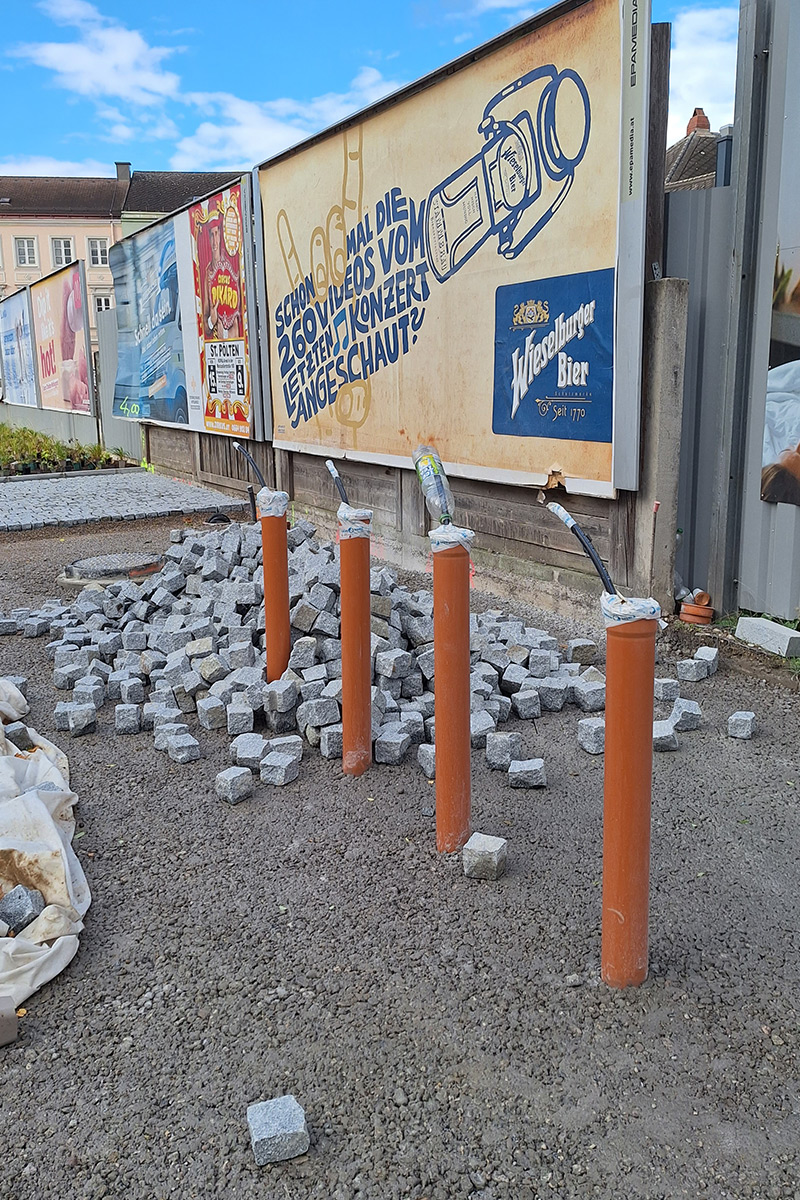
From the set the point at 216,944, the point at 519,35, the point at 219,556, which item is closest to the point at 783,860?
the point at 216,944

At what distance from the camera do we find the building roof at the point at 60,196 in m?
57.7

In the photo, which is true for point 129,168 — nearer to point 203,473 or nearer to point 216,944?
point 203,473

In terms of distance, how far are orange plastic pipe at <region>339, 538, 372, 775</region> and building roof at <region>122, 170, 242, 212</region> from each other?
172ft

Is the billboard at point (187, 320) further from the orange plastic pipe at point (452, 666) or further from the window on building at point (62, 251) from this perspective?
the window on building at point (62, 251)

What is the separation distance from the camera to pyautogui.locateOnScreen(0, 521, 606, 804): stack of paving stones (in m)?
4.65

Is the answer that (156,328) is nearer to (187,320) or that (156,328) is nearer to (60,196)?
(187,320)

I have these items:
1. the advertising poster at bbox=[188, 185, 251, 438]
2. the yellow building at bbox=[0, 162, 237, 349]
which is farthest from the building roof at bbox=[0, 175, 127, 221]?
the advertising poster at bbox=[188, 185, 251, 438]

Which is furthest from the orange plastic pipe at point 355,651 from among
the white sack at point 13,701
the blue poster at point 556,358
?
the blue poster at point 556,358

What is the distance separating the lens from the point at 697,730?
192 inches

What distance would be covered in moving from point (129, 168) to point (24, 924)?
65952mm

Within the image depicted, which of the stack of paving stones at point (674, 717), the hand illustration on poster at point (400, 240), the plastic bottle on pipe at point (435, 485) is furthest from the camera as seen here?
the hand illustration on poster at point (400, 240)

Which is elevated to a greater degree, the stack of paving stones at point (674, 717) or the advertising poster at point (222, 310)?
the advertising poster at point (222, 310)

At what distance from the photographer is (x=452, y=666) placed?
11.5 feet

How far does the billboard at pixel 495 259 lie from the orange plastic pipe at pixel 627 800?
3.73 meters
